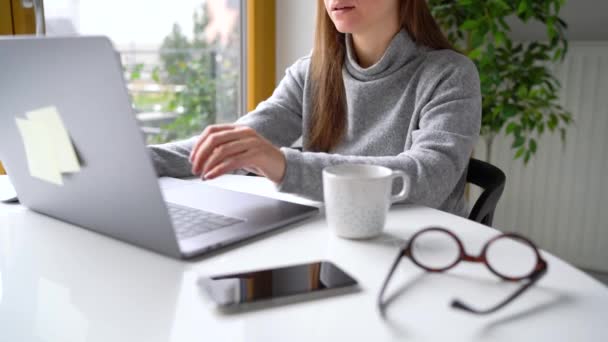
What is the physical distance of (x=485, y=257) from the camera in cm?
59

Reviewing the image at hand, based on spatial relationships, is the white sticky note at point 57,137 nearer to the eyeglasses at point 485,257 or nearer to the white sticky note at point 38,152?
the white sticky note at point 38,152

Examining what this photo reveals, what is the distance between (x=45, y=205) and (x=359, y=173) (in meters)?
0.45

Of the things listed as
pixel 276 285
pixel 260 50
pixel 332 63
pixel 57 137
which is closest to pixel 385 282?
pixel 276 285

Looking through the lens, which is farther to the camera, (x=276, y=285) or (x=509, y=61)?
(x=509, y=61)

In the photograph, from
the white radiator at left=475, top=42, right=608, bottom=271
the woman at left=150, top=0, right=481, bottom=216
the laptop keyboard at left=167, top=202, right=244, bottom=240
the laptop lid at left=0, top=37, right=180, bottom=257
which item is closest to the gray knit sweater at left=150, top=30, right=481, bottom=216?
the woman at left=150, top=0, right=481, bottom=216

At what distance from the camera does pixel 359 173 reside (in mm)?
769

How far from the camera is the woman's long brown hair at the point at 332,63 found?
1.25m

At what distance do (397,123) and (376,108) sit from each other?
0.07 meters

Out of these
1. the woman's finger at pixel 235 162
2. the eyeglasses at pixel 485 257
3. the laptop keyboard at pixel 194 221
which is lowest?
the laptop keyboard at pixel 194 221

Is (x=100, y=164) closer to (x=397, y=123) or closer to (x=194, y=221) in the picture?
(x=194, y=221)

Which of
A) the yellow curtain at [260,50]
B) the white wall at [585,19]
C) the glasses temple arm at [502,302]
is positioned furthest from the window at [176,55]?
the glasses temple arm at [502,302]

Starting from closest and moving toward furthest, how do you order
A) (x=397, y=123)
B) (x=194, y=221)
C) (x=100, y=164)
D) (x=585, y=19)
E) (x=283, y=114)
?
1. (x=100, y=164)
2. (x=194, y=221)
3. (x=397, y=123)
4. (x=283, y=114)
5. (x=585, y=19)

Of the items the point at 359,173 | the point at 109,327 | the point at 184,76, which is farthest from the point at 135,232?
the point at 184,76

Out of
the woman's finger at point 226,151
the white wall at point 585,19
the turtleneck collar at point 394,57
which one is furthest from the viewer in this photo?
the white wall at point 585,19
